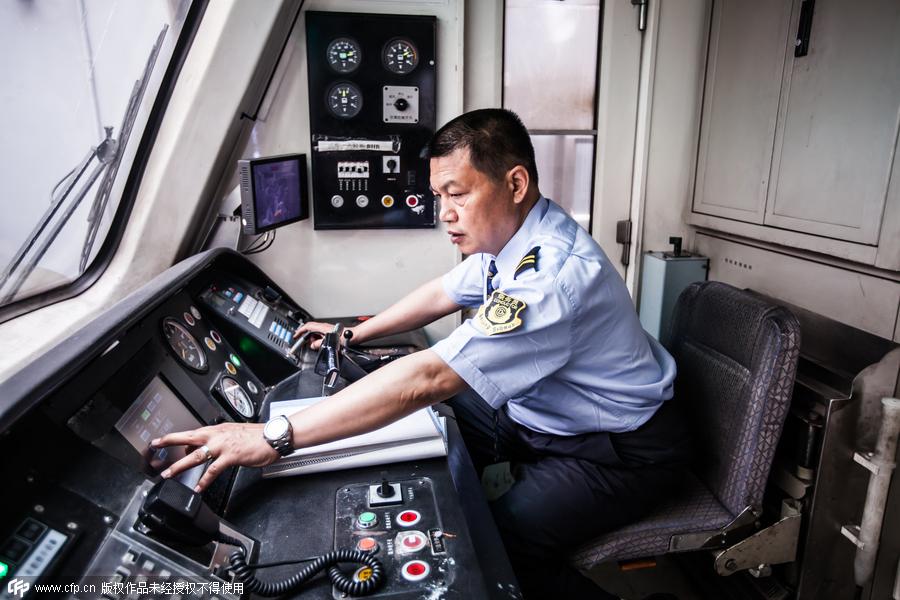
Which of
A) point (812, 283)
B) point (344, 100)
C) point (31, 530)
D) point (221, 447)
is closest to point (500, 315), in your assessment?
point (221, 447)

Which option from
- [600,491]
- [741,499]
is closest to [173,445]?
[600,491]

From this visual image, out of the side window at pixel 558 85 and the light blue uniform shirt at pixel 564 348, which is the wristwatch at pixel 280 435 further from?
the side window at pixel 558 85

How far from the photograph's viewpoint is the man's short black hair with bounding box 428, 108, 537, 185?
4.51 ft

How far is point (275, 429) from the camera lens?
1.06 meters

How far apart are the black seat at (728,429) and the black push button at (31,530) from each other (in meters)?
1.05

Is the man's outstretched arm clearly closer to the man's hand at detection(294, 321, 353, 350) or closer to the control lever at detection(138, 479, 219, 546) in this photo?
the control lever at detection(138, 479, 219, 546)

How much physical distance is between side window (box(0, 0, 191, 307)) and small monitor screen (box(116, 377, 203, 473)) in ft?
1.51

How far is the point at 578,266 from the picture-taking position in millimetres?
1272

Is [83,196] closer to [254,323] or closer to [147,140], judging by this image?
[147,140]

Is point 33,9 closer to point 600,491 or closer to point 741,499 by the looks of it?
point 600,491

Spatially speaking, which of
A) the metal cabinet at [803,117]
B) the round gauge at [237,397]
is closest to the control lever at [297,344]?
the round gauge at [237,397]

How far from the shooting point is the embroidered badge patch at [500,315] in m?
1.17

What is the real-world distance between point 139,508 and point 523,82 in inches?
81.7

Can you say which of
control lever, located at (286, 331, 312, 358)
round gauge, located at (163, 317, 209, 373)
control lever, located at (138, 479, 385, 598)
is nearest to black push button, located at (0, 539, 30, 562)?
control lever, located at (138, 479, 385, 598)
